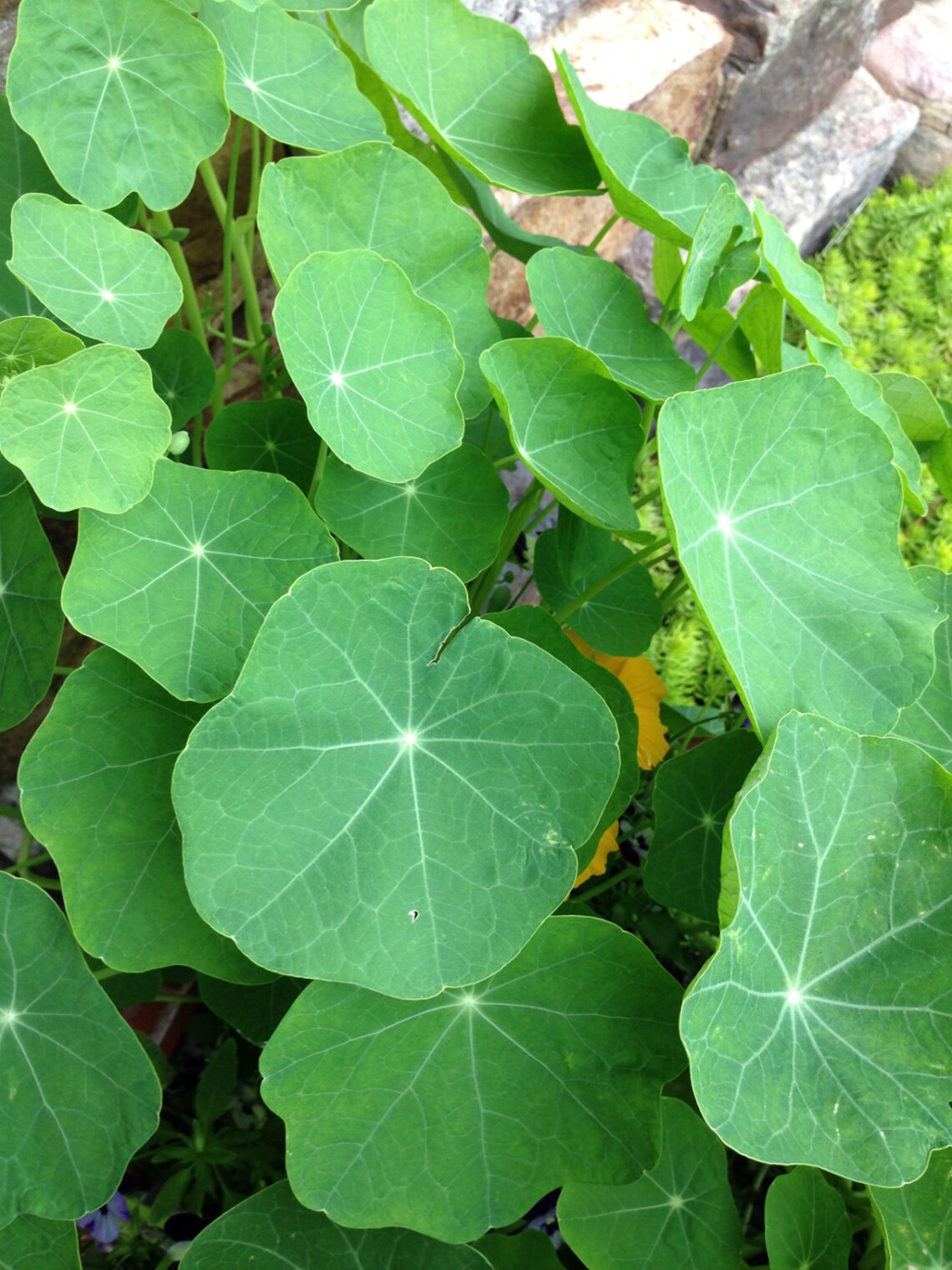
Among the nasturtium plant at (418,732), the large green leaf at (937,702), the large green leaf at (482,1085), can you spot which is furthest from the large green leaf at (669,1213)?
the large green leaf at (937,702)

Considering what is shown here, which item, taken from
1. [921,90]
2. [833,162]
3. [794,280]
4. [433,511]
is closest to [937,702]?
[794,280]

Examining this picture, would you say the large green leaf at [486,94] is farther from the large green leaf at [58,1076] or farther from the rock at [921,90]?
the rock at [921,90]

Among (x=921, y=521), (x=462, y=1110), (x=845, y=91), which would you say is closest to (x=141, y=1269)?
(x=462, y=1110)

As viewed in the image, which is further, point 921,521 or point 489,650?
point 921,521

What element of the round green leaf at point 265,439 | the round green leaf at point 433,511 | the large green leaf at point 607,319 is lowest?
the round green leaf at point 265,439

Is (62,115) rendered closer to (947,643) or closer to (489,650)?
(489,650)

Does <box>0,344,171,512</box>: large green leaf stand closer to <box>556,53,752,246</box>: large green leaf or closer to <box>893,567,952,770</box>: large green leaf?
<box>556,53,752,246</box>: large green leaf

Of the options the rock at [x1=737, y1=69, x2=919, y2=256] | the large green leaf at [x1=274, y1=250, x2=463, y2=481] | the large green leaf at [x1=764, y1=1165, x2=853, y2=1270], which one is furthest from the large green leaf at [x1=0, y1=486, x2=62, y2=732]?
the rock at [x1=737, y1=69, x2=919, y2=256]

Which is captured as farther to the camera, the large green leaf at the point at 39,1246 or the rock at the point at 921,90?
the rock at the point at 921,90
